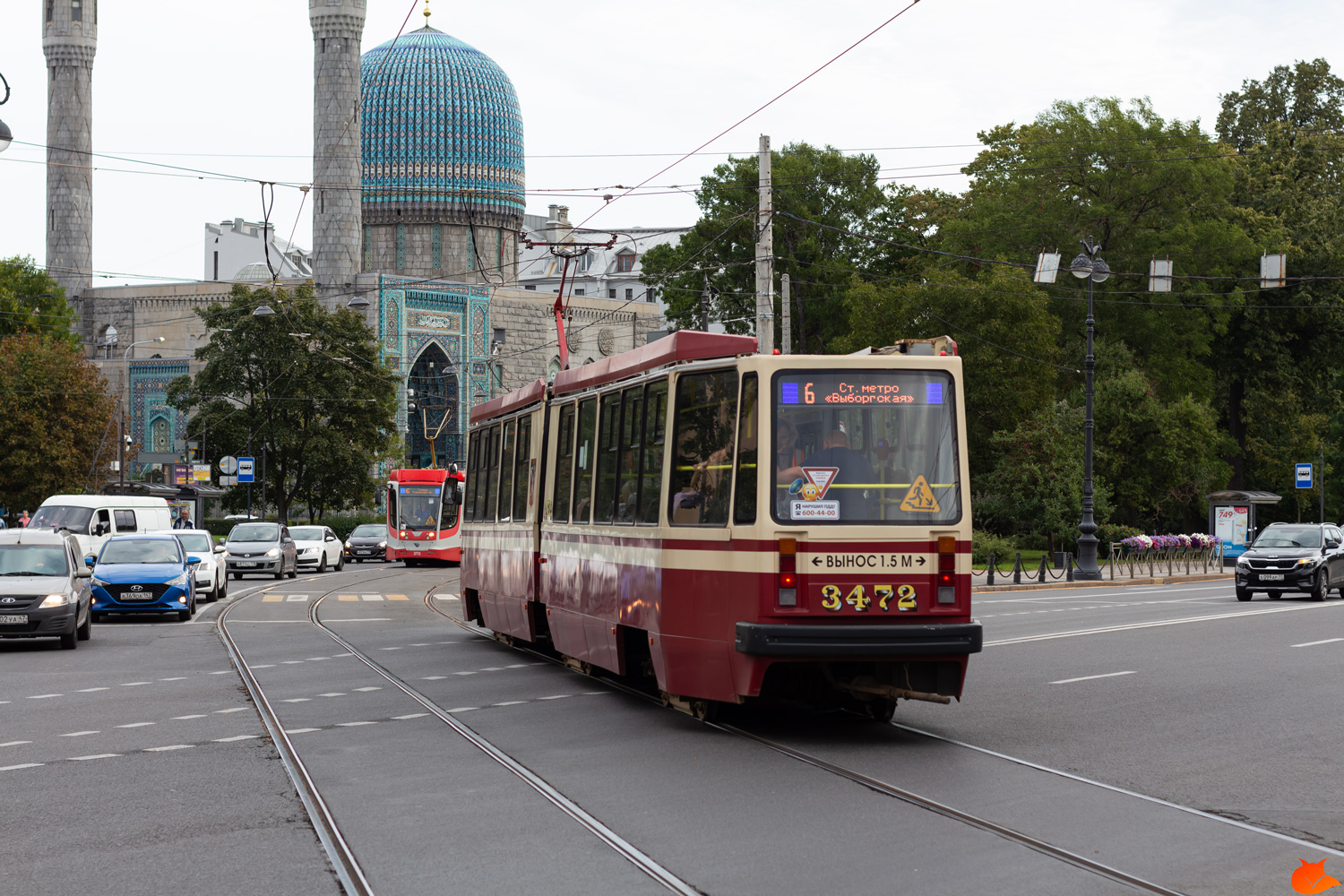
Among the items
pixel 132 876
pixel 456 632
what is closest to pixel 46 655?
pixel 456 632

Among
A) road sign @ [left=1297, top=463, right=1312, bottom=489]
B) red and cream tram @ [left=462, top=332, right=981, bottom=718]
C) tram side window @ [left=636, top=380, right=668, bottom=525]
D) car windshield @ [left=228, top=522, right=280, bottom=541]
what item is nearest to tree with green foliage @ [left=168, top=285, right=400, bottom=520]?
car windshield @ [left=228, top=522, right=280, bottom=541]

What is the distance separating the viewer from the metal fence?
40.5 m

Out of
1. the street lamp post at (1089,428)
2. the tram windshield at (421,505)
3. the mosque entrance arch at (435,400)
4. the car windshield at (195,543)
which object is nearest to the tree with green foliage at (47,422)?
the mosque entrance arch at (435,400)

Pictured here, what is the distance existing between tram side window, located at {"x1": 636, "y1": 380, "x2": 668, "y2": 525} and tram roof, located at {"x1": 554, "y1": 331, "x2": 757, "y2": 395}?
233 mm

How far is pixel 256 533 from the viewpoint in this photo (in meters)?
44.7

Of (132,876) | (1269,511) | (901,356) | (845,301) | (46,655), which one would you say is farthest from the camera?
(1269,511)

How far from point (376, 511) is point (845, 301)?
28133 millimetres

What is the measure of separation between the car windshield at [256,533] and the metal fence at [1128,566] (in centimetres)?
1898

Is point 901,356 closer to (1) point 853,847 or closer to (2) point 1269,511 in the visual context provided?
(1) point 853,847

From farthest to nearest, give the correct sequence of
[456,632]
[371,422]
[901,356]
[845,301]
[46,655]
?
[371,422], [845,301], [456,632], [46,655], [901,356]

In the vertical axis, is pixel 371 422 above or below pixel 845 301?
below

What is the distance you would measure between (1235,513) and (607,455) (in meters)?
39.4

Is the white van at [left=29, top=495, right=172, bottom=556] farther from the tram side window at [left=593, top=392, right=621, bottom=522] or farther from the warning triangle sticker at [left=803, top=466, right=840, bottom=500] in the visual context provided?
the warning triangle sticker at [left=803, top=466, right=840, bottom=500]

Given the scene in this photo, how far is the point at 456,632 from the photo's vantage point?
2261cm
